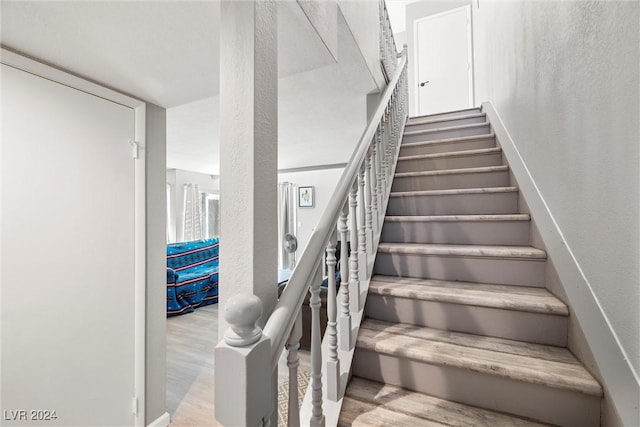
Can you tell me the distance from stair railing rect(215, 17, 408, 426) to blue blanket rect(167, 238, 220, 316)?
356 centimetres

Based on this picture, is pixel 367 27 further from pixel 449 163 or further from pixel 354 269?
pixel 354 269

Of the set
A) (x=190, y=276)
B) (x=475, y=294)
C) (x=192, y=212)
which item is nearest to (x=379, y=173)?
(x=475, y=294)

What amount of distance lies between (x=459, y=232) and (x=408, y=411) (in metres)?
1.00

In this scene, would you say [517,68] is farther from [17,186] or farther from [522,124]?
[17,186]

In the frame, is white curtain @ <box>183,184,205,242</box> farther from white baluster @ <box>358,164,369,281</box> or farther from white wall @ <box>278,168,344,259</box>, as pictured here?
white baluster @ <box>358,164,369,281</box>

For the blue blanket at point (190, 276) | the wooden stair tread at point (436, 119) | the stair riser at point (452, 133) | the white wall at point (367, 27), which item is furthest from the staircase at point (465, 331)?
the blue blanket at point (190, 276)

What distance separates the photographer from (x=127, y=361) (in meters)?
1.69

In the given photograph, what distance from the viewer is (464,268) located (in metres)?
1.44

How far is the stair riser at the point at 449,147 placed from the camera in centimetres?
229

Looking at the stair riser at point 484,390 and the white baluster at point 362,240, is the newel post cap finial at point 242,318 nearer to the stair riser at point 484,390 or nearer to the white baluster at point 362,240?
the stair riser at point 484,390

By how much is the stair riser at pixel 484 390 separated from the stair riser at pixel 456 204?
40.7 inches

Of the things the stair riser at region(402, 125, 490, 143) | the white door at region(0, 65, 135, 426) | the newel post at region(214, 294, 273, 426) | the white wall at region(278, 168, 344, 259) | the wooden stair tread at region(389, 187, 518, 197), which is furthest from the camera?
the white wall at region(278, 168, 344, 259)

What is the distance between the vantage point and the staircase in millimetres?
951

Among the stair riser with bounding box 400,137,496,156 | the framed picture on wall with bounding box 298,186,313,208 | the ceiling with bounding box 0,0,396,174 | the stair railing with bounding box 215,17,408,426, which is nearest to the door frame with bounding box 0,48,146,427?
the ceiling with bounding box 0,0,396,174
